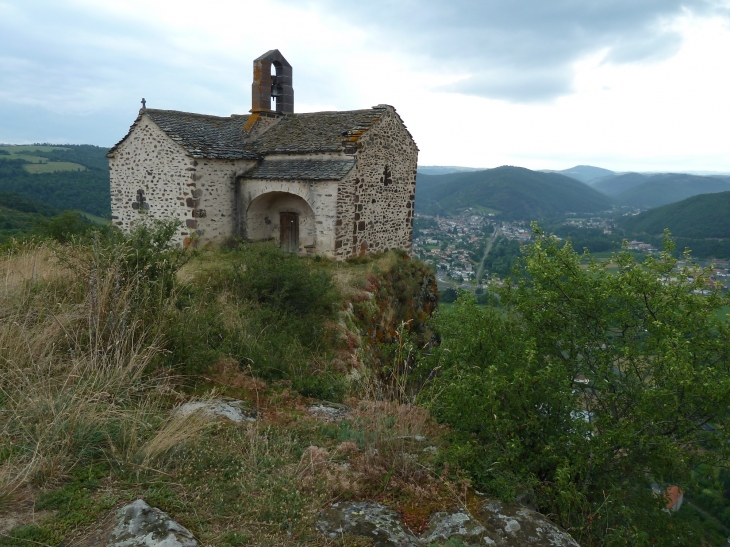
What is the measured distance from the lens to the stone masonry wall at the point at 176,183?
13.1 metres

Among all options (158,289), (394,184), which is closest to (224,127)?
(394,184)

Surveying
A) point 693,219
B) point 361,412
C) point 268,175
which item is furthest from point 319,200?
point 693,219

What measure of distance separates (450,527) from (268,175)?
11804mm

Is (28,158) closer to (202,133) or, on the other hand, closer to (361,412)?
(202,133)

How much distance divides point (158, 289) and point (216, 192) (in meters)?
8.86

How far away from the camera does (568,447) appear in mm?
4102

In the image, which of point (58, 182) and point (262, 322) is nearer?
point (262, 322)

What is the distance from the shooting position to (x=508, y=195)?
9550 centimetres

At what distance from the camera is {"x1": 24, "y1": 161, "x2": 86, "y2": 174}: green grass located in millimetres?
51741

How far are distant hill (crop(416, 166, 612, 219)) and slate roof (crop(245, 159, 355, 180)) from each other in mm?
76767

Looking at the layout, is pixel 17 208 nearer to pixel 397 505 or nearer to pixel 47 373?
pixel 47 373

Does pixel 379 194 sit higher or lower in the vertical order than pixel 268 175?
lower

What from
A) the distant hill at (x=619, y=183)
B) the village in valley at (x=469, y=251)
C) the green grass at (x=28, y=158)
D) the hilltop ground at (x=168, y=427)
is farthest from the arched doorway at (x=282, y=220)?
the distant hill at (x=619, y=183)

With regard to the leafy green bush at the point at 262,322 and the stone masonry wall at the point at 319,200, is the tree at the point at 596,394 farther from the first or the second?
the stone masonry wall at the point at 319,200
